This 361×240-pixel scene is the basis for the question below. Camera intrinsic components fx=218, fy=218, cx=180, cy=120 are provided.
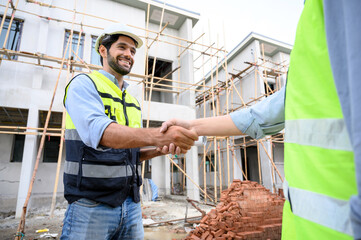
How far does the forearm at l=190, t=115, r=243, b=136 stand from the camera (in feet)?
4.76

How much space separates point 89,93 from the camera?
1.56 m

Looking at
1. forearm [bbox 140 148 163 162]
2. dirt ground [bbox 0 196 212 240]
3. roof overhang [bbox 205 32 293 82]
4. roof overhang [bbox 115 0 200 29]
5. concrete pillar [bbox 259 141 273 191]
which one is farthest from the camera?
roof overhang [bbox 205 32 293 82]

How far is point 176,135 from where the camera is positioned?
1.61m

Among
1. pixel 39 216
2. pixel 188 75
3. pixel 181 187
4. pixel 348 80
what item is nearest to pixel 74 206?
pixel 348 80

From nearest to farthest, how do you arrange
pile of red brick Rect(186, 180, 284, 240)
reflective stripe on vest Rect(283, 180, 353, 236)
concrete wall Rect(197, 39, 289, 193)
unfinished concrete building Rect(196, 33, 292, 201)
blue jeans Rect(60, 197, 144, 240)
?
reflective stripe on vest Rect(283, 180, 353, 236) < blue jeans Rect(60, 197, 144, 240) < pile of red brick Rect(186, 180, 284, 240) < concrete wall Rect(197, 39, 289, 193) < unfinished concrete building Rect(196, 33, 292, 201)

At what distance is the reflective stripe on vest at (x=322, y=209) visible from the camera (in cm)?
57

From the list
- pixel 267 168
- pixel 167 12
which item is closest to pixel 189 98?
pixel 167 12

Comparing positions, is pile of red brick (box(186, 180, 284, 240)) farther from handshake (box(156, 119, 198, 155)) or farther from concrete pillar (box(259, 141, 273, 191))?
concrete pillar (box(259, 141, 273, 191))

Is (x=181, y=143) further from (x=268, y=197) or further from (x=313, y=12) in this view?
(x=268, y=197)

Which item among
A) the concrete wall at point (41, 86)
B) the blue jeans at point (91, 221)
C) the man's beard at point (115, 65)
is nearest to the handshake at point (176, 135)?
the blue jeans at point (91, 221)

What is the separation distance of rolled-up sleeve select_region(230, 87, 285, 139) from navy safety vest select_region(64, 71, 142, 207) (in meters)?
0.93

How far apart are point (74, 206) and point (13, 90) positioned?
296 inches

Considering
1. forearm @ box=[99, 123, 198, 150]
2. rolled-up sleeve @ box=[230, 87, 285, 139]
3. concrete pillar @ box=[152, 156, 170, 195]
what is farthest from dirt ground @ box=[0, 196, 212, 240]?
rolled-up sleeve @ box=[230, 87, 285, 139]

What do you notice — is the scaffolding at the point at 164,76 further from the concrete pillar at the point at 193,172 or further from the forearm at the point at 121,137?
the forearm at the point at 121,137
